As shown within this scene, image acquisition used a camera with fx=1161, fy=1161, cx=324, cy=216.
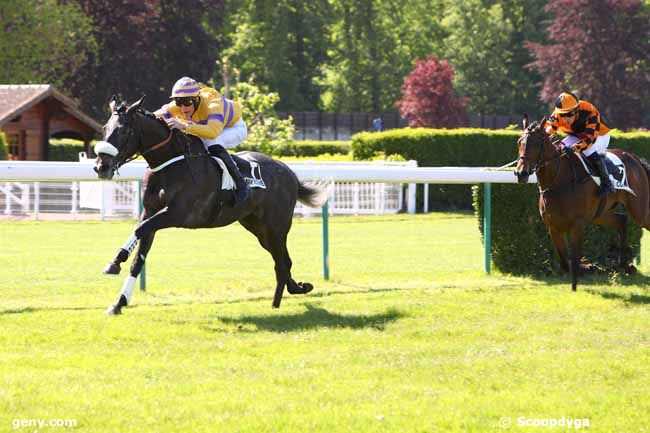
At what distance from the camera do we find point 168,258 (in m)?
14.4

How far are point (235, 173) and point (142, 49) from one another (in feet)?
113

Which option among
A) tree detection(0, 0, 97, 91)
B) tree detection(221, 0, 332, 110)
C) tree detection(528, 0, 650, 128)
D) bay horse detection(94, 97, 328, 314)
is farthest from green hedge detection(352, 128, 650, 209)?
tree detection(221, 0, 332, 110)

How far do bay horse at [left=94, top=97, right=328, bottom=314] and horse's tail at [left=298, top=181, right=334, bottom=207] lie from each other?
729 mm

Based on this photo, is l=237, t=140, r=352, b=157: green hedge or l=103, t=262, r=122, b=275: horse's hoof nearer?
l=103, t=262, r=122, b=275: horse's hoof

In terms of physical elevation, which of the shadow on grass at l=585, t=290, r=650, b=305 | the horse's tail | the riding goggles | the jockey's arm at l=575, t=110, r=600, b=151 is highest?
the riding goggles

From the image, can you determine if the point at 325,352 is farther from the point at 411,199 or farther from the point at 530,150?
the point at 411,199

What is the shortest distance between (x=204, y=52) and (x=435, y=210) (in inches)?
782

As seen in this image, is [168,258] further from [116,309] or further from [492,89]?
[492,89]

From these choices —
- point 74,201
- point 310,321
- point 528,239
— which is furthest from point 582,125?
point 74,201

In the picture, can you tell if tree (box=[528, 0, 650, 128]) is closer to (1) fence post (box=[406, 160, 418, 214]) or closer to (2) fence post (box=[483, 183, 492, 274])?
(1) fence post (box=[406, 160, 418, 214])

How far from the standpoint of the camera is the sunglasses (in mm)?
8914

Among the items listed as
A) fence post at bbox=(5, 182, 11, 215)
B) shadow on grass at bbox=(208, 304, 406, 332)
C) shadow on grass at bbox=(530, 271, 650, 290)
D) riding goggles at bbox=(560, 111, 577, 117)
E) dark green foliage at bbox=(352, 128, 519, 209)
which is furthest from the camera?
dark green foliage at bbox=(352, 128, 519, 209)

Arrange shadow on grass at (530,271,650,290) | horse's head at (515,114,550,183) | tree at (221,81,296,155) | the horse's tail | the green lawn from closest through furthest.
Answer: the green lawn
horse's head at (515,114,550,183)
the horse's tail
shadow on grass at (530,271,650,290)
tree at (221,81,296,155)

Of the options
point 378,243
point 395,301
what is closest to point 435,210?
point 378,243
